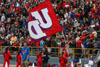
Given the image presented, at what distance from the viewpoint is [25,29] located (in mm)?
27562

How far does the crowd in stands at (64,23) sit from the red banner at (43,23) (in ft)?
16.0

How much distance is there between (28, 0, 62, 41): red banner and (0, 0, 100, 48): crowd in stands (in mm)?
4872

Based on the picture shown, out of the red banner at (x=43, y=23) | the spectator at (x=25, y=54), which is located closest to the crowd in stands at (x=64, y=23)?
the red banner at (x=43, y=23)

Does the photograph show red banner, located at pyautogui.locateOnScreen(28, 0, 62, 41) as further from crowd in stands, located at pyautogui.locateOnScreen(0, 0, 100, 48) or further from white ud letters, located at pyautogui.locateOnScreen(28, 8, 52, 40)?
crowd in stands, located at pyautogui.locateOnScreen(0, 0, 100, 48)

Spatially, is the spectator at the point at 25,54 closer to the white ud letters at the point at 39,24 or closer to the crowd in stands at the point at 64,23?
the white ud letters at the point at 39,24

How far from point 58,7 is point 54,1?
1.31 m

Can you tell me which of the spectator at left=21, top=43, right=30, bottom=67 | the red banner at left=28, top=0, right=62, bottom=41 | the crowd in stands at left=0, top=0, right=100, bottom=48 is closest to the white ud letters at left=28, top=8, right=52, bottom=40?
the red banner at left=28, top=0, right=62, bottom=41

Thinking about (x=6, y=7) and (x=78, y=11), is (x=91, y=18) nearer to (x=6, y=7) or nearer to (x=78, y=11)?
(x=78, y=11)

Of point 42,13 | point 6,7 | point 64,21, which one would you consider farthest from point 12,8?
point 42,13

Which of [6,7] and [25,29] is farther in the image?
[6,7]

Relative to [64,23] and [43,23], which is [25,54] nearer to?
[43,23]

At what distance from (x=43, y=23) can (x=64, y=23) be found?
8.06 m

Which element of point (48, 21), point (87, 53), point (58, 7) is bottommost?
point (87, 53)

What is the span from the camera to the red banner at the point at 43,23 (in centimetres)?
1867
